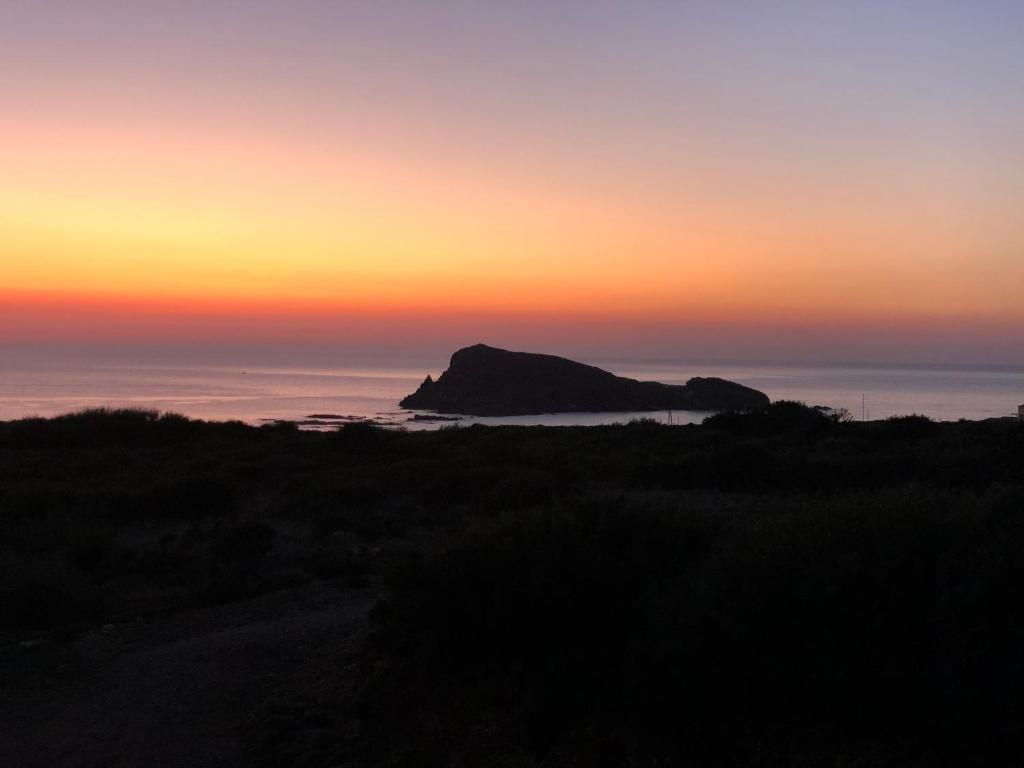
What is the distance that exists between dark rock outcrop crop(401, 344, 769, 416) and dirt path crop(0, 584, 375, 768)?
50.2m

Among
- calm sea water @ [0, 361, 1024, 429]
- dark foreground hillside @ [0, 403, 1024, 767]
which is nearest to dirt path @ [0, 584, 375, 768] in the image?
dark foreground hillside @ [0, 403, 1024, 767]

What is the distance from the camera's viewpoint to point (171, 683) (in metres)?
7.84

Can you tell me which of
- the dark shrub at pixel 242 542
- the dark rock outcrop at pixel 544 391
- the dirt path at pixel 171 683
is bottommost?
the dirt path at pixel 171 683

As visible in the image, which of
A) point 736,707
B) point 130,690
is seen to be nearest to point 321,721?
point 130,690

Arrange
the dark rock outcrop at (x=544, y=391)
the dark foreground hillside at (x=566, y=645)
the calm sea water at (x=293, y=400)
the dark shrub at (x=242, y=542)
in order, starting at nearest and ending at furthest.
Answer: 1. the dark foreground hillside at (x=566, y=645)
2. the dark shrub at (x=242, y=542)
3. the calm sea water at (x=293, y=400)
4. the dark rock outcrop at (x=544, y=391)

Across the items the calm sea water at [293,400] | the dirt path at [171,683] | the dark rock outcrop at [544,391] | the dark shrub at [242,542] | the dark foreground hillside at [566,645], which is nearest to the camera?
the dark foreground hillside at [566,645]

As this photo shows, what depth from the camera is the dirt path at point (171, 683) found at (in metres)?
6.41

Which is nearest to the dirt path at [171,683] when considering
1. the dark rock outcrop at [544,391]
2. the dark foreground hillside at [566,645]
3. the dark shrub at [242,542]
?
the dark foreground hillside at [566,645]

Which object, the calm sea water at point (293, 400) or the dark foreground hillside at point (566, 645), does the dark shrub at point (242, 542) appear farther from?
the calm sea water at point (293, 400)

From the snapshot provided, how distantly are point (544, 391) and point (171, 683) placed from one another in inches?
2209

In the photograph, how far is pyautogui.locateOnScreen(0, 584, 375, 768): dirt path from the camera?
641 centimetres

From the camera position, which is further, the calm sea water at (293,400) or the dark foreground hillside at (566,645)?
the calm sea water at (293,400)

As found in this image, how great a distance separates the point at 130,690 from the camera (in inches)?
303

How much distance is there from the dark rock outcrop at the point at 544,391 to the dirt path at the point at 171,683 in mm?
50153
